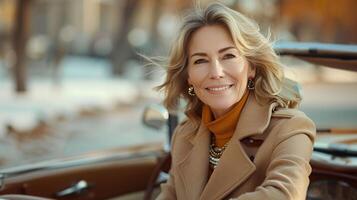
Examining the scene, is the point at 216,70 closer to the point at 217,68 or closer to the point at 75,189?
the point at 217,68

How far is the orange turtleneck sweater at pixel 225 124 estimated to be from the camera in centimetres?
236

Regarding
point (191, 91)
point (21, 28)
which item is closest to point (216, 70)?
point (191, 91)

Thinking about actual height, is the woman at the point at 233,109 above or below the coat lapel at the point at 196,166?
above

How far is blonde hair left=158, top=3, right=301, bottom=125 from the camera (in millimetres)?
2318

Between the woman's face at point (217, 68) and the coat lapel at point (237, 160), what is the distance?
8 centimetres

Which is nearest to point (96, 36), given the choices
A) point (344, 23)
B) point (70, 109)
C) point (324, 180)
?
point (344, 23)

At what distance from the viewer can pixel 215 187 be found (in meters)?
2.31

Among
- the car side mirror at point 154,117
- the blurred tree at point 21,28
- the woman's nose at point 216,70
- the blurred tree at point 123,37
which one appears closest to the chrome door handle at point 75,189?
the car side mirror at point 154,117

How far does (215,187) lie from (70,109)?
11.7m

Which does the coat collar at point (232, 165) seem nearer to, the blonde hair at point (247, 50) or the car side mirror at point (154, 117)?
the blonde hair at point (247, 50)

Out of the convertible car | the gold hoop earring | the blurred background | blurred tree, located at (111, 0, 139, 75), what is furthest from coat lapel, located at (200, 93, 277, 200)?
blurred tree, located at (111, 0, 139, 75)

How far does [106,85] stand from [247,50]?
60.0 ft

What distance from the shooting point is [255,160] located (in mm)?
2248

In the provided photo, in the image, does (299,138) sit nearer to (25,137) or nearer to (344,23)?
(25,137)
